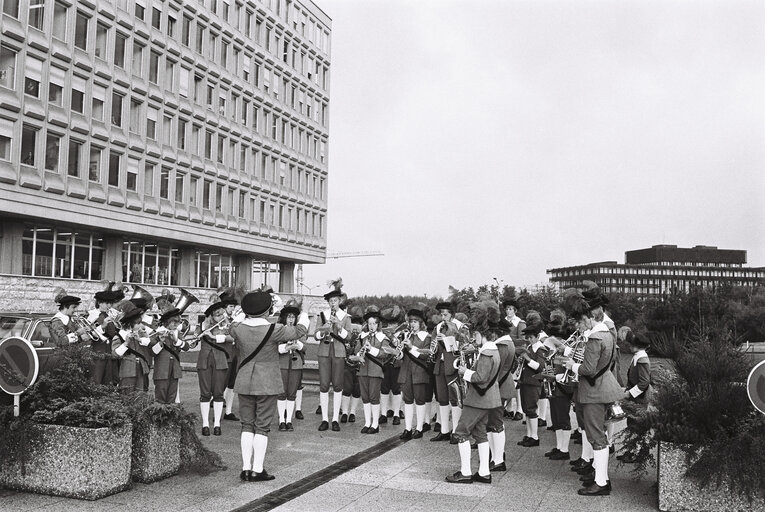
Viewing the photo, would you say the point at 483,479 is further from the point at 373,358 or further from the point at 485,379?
the point at 373,358

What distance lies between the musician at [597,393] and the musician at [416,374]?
372 cm

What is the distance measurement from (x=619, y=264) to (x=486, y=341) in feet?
462

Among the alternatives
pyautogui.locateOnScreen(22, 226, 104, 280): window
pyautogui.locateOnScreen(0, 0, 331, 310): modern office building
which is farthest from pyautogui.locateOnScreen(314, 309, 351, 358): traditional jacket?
pyautogui.locateOnScreen(22, 226, 104, 280): window

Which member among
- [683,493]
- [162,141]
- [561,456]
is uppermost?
[162,141]

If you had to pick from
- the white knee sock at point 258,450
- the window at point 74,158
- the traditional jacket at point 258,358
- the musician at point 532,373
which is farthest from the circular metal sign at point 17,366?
the window at point 74,158

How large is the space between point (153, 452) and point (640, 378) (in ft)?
20.8

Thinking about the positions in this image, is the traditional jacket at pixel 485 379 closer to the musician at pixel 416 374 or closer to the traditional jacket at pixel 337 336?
the musician at pixel 416 374

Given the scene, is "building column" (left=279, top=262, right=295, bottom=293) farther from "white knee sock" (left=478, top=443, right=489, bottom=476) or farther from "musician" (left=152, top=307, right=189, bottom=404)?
"white knee sock" (left=478, top=443, right=489, bottom=476)

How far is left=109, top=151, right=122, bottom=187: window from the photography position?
3734 centimetres

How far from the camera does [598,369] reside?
848 centimetres

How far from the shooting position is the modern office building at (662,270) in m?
140

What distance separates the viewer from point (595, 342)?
848cm

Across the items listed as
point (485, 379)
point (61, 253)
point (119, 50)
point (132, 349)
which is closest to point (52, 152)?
point (61, 253)

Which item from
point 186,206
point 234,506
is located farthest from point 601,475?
point 186,206
